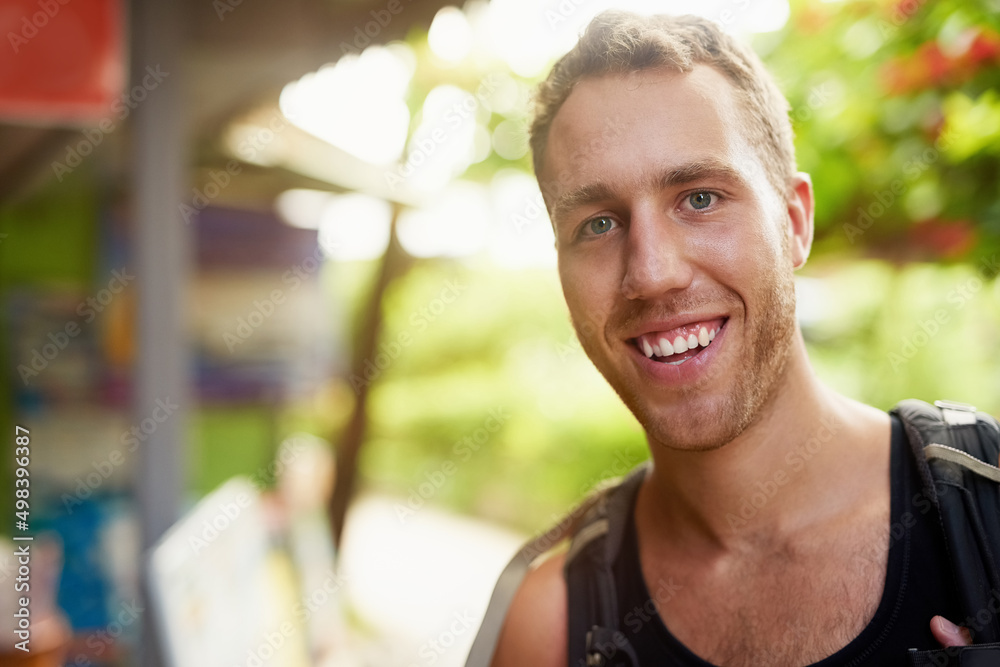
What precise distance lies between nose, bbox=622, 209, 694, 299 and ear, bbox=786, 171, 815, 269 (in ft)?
1.08

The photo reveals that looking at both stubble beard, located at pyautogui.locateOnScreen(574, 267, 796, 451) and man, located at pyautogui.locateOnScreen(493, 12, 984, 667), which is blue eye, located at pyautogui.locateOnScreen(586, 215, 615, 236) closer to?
man, located at pyautogui.locateOnScreen(493, 12, 984, 667)

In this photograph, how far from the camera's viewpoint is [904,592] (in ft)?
4.41

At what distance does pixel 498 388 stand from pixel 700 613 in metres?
7.01

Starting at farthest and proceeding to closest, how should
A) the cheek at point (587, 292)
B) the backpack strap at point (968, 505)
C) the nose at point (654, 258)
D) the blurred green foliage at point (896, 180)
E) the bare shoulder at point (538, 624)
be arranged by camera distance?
1. the blurred green foliage at point (896, 180)
2. the bare shoulder at point (538, 624)
3. the cheek at point (587, 292)
4. the nose at point (654, 258)
5. the backpack strap at point (968, 505)

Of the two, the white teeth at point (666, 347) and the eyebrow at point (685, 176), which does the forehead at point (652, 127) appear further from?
the white teeth at point (666, 347)

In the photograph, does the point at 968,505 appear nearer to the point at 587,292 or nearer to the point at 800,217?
the point at 800,217

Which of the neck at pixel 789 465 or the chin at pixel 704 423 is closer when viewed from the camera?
the chin at pixel 704 423

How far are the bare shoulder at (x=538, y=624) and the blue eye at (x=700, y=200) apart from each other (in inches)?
35.9

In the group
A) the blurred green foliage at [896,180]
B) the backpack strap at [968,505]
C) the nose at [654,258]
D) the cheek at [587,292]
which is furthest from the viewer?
the blurred green foliage at [896,180]

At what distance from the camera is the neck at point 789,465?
155 centimetres

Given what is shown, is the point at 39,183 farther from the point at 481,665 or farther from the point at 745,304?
the point at 745,304

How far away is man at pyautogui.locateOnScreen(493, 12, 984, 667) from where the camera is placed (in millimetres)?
1413

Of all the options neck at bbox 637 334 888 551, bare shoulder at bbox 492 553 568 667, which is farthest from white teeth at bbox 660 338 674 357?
bare shoulder at bbox 492 553 568 667

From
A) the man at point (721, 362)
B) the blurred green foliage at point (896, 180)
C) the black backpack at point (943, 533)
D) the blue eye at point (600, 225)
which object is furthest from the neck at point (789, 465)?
the blurred green foliage at point (896, 180)
